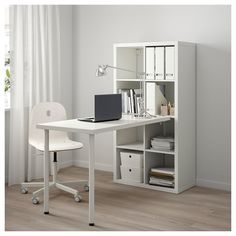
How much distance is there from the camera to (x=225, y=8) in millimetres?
4449

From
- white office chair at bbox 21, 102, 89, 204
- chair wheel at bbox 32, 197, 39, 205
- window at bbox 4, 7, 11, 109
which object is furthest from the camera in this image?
window at bbox 4, 7, 11, 109

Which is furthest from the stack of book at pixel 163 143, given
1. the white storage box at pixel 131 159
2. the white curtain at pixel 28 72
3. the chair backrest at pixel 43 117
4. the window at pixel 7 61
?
the window at pixel 7 61

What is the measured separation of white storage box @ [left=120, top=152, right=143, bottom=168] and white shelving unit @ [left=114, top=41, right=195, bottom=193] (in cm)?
5

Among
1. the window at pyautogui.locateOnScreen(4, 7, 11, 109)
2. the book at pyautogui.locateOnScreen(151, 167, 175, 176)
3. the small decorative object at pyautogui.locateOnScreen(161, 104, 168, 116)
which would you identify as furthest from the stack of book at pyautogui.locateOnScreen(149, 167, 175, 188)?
the window at pyautogui.locateOnScreen(4, 7, 11, 109)

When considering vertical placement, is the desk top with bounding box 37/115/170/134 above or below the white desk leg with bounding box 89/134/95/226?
above

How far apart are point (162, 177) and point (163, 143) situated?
36cm

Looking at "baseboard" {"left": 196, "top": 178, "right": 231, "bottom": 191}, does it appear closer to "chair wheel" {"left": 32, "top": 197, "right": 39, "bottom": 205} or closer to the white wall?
the white wall

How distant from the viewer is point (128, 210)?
154 inches

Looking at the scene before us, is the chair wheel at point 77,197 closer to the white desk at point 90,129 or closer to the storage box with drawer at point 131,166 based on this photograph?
the white desk at point 90,129

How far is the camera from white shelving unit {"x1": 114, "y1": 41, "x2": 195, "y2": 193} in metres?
4.39

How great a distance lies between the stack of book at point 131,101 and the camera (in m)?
4.68

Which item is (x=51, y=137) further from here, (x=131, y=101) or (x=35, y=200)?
(x=131, y=101)
